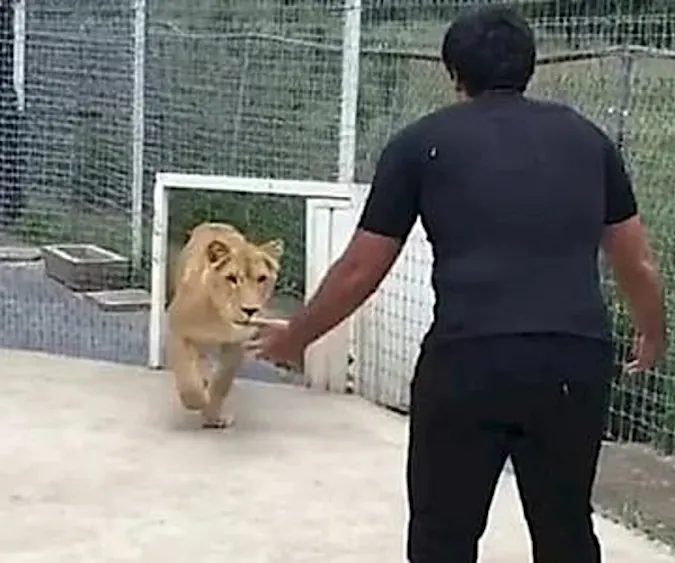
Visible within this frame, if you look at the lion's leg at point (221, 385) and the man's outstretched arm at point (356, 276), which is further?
the lion's leg at point (221, 385)

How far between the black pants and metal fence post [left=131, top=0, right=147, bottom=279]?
19.5 ft

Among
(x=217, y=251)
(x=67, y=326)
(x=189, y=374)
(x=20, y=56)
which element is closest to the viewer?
(x=217, y=251)

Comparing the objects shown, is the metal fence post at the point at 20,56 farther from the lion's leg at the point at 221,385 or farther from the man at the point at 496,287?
the man at the point at 496,287

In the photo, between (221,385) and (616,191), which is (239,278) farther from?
(616,191)

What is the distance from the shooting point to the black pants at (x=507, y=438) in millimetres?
2912

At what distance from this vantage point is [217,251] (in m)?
5.64

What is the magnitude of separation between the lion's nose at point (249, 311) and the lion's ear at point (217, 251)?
236 millimetres

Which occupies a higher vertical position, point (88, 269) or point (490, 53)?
point (490, 53)

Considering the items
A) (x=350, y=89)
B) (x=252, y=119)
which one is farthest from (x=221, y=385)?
(x=252, y=119)

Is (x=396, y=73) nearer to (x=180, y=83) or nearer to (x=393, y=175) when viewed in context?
(x=180, y=83)

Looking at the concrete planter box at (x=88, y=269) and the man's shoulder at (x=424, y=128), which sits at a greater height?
the man's shoulder at (x=424, y=128)

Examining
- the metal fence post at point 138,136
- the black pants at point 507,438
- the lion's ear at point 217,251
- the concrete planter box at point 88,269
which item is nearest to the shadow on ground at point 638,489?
the lion's ear at point 217,251

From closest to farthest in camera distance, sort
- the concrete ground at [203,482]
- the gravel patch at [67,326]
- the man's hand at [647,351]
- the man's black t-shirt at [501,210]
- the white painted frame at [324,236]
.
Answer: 1. the man's black t-shirt at [501,210]
2. the man's hand at [647,351]
3. the concrete ground at [203,482]
4. the white painted frame at [324,236]
5. the gravel patch at [67,326]

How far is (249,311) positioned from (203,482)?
0.65 metres
